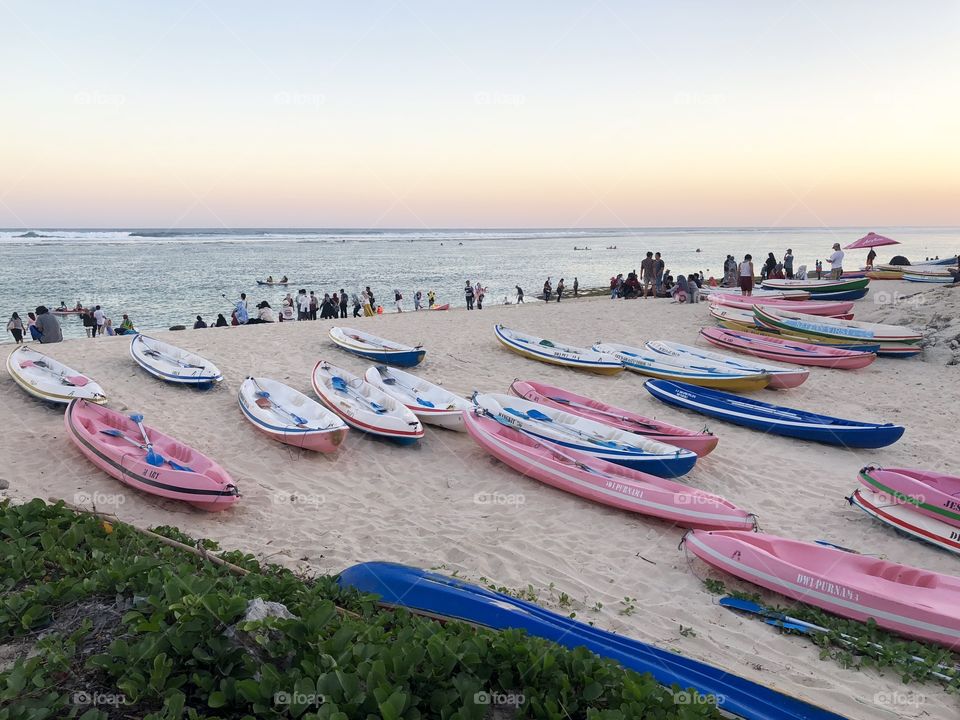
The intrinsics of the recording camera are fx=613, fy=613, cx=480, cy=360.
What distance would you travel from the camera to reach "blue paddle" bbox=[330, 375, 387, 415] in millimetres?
10508

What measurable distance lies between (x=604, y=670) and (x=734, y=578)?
384 cm

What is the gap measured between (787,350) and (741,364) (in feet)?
8.64

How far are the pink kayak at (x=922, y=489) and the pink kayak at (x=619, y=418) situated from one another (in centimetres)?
203

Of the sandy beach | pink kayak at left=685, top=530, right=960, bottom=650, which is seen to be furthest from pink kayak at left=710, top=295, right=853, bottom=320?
pink kayak at left=685, top=530, right=960, bottom=650

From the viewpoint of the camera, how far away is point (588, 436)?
9.65 metres

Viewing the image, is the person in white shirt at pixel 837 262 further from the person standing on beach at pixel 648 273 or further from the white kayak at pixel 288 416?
the white kayak at pixel 288 416

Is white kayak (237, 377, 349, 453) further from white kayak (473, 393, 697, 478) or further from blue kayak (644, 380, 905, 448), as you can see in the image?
blue kayak (644, 380, 905, 448)

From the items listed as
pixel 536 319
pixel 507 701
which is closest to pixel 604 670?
pixel 507 701

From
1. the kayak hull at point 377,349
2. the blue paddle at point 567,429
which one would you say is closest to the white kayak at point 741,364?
the blue paddle at point 567,429

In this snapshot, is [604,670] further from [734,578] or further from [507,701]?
[734,578]

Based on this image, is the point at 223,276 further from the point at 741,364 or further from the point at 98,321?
the point at 741,364

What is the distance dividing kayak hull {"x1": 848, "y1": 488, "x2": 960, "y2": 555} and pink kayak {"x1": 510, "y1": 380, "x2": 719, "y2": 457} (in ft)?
6.49

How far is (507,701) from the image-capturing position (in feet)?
9.78

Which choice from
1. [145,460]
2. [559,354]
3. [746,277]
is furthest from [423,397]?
[746,277]
